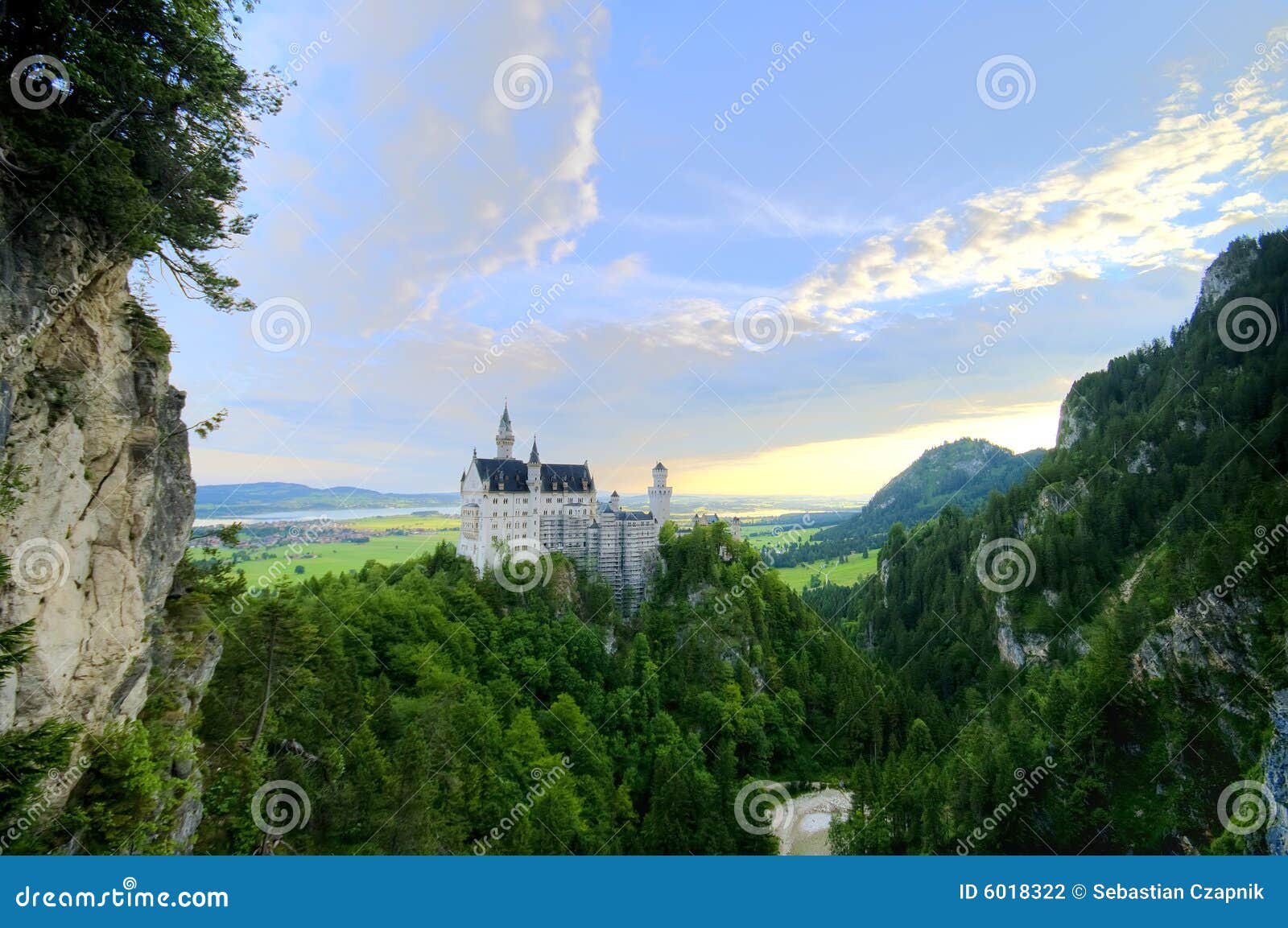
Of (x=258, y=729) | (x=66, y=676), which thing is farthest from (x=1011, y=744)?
(x=66, y=676)

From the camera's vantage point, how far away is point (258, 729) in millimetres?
20734

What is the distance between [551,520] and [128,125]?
48.5 metres

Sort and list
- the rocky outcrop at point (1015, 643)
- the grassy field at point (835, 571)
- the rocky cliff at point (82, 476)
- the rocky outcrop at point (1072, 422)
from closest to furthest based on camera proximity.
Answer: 1. the rocky cliff at point (82, 476)
2. the rocky outcrop at point (1015, 643)
3. the rocky outcrop at point (1072, 422)
4. the grassy field at point (835, 571)

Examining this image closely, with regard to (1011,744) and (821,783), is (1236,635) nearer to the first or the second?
(1011,744)

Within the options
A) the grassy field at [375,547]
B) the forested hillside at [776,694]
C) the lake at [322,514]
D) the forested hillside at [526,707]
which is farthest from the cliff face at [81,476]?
the grassy field at [375,547]

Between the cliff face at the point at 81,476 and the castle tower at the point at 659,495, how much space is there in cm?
5491

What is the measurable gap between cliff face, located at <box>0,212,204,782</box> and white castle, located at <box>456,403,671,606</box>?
41339 mm

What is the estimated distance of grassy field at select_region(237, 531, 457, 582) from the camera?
58.4 metres

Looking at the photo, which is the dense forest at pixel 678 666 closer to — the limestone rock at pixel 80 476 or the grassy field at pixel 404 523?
the limestone rock at pixel 80 476

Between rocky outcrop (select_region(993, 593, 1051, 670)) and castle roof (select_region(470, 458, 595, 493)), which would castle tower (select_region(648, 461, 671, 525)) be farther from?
rocky outcrop (select_region(993, 593, 1051, 670))

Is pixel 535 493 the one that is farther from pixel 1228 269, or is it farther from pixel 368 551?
pixel 1228 269

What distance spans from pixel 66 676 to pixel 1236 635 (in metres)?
57.2

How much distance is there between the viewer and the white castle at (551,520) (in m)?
57.1

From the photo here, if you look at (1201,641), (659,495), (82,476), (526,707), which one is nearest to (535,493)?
(659,495)
